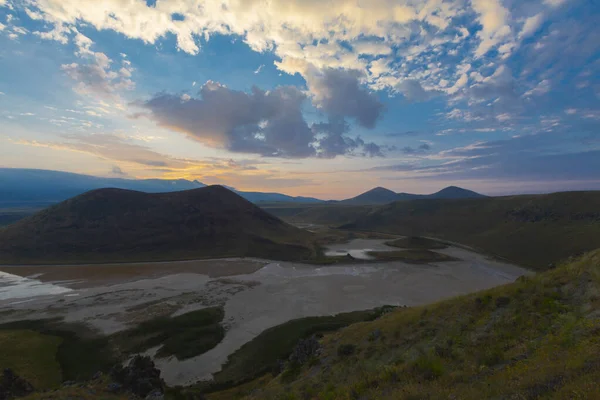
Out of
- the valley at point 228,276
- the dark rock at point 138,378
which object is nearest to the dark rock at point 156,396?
the dark rock at point 138,378

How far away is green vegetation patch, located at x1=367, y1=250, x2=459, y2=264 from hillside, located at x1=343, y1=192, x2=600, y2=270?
75.0ft

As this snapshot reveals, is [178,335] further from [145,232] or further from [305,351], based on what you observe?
[145,232]

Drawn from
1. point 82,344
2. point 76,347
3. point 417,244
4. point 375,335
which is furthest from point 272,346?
point 417,244

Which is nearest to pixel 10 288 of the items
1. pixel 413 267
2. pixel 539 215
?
pixel 413 267

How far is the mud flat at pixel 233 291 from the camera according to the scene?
4172 centimetres

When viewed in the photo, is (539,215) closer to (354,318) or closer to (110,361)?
(354,318)

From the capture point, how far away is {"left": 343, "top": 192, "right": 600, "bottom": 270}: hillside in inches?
3430

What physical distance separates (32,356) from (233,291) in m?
30.7

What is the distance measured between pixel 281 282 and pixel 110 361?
3765cm

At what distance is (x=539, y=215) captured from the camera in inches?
4476

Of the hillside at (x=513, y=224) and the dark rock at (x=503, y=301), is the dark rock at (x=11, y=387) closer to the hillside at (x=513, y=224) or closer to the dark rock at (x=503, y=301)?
the dark rock at (x=503, y=301)

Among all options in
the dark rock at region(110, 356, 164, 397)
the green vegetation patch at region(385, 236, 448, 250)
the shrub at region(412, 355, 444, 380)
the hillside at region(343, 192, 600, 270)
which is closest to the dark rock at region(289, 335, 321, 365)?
the dark rock at region(110, 356, 164, 397)

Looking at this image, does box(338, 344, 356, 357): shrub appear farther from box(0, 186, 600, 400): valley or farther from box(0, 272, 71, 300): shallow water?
box(0, 272, 71, 300): shallow water

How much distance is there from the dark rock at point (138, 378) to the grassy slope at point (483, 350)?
9404mm
